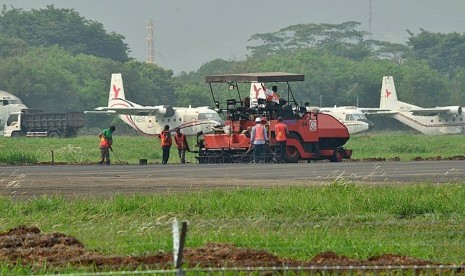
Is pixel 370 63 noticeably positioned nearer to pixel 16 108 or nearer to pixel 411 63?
pixel 411 63

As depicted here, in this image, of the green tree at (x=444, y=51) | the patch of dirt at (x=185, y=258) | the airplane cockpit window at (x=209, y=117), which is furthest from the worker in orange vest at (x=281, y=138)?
the green tree at (x=444, y=51)

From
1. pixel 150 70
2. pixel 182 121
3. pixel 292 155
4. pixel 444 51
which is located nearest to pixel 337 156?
pixel 292 155

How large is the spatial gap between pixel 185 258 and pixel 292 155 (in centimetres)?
2672

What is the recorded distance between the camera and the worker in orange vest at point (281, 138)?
3828 cm

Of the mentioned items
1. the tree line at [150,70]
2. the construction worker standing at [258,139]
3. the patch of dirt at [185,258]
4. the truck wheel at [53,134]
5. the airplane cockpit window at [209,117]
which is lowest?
the truck wheel at [53,134]

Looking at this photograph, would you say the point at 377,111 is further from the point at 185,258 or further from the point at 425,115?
the point at 185,258

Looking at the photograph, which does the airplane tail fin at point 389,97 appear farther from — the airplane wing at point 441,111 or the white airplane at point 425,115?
the airplane wing at point 441,111

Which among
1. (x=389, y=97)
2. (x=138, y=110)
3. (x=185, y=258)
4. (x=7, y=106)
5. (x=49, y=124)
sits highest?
(x=389, y=97)

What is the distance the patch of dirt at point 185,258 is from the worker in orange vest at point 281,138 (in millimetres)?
24666

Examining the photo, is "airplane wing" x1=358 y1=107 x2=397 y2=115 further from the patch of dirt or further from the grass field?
the patch of dirt

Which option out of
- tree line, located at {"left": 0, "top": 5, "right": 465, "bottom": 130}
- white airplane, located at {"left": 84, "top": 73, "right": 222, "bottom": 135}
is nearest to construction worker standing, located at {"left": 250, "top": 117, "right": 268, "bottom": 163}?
white airplane, located at {"left": 84, "top": 73, "right": 222, "bottom": 135}

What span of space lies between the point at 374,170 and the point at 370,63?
326 feet

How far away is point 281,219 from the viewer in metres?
17.8

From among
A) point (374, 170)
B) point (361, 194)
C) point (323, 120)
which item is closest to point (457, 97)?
point (323, 120)
